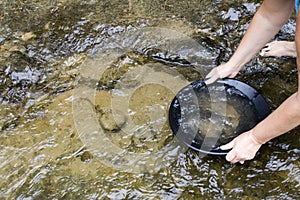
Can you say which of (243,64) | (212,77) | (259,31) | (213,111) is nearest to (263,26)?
(259,31)

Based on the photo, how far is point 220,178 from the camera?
2158mm

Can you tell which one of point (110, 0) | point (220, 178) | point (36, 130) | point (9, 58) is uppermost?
point (110, 0)

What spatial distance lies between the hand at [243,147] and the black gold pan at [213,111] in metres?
0.08

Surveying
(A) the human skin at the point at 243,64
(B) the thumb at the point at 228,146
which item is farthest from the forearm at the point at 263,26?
(B) the thumb at the point at 228,146

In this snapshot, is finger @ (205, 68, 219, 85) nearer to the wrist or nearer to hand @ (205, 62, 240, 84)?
hand @ (205, 62, 240, 84)

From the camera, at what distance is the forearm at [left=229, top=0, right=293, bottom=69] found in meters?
2.07

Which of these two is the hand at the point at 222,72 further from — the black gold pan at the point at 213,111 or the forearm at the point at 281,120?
the forearm at the point at 281,120

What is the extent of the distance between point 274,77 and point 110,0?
4.94 ft

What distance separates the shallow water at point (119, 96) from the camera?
85.0 inches

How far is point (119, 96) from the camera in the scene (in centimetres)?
260

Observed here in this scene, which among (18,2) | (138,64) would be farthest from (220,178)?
(18,2)

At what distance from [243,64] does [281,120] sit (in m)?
0.79

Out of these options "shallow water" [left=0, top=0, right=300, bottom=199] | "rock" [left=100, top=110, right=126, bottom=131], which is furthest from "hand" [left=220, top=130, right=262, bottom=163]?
"rock" [left=100, top=110, right=126, bottom=131]

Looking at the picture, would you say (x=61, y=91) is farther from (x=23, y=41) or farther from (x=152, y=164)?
(x=152, y=164)
